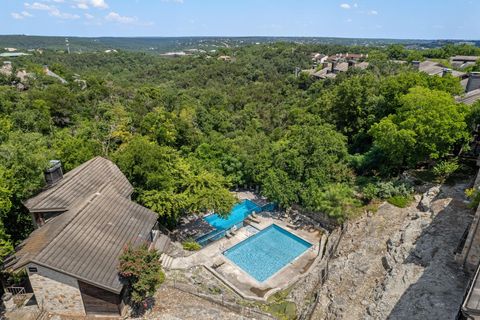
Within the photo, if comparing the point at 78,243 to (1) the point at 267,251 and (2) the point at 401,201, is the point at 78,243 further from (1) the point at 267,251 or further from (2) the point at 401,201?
(2) the point at 401,201

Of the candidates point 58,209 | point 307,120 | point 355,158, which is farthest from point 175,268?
point 307,120

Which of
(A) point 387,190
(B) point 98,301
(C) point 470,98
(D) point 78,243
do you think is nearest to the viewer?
(B) point 98,301

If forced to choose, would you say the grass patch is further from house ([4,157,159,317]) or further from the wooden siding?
the wooden siding

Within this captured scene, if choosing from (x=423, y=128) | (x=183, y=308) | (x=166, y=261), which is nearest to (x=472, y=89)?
(x=423, y=128)

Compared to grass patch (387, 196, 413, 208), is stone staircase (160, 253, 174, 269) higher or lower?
lower

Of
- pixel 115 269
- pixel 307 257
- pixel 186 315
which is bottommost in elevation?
pixel 307 257

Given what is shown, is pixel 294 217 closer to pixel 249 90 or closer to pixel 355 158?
pixel 355 158

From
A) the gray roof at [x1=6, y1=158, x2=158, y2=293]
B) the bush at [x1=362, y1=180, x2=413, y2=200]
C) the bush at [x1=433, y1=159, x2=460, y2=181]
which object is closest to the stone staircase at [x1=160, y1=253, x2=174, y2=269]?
the gray roof at [x1=6, y1=158, x2=158, y2=293]
